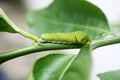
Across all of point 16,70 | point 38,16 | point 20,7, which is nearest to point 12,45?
point 16,70

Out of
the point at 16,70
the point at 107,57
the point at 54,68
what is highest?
the point at 54,68

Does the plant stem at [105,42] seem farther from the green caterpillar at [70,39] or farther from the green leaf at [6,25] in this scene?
the green leaf at [6,25]

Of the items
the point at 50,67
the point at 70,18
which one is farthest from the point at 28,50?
the point at 70,18

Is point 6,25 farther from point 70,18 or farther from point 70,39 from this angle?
point 70,18

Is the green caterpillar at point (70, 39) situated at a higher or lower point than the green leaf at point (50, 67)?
higher

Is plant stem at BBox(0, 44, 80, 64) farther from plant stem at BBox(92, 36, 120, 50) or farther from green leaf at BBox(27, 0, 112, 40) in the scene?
green leaf at BBox(27, 0, 112, 40)

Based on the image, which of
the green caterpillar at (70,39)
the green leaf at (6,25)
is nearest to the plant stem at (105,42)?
the green caterpillar at (70,39)

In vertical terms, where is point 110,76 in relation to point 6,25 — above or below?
below

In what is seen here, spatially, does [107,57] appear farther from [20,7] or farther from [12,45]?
[20,7]
